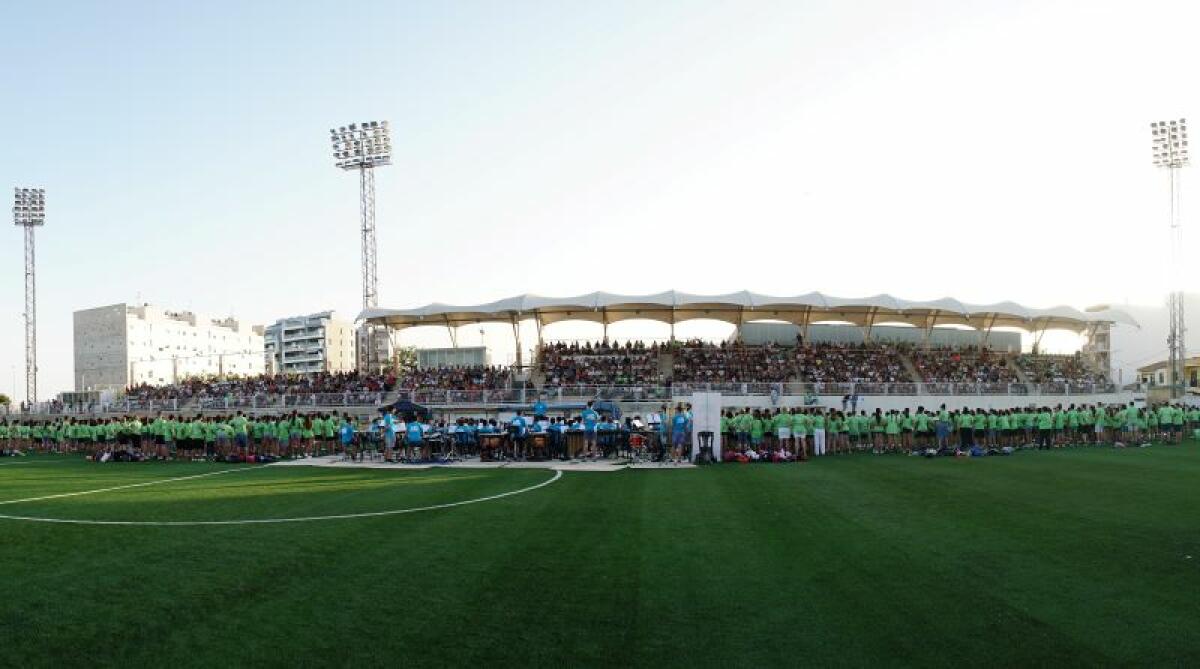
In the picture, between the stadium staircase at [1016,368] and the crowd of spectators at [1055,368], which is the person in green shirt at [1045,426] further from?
the stadium staircase at [1016,368]

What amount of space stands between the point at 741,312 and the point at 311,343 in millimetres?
132851

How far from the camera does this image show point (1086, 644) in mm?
5707

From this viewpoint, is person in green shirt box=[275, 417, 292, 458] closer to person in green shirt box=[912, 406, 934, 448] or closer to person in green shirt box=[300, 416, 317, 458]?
person in green shirt box=[300, 416, 317, 458]

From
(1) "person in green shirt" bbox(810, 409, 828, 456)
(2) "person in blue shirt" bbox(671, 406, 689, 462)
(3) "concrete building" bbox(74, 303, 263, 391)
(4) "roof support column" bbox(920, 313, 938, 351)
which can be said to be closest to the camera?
(2) "person in blue shirt" bbox(671, 406, 689, 462)

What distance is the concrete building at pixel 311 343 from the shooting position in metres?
160

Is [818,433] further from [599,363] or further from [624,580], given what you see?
[599,363]

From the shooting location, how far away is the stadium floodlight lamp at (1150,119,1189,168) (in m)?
48.1

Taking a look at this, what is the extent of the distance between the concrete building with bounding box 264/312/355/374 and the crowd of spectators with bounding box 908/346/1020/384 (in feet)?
434

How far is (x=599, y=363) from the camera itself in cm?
4569

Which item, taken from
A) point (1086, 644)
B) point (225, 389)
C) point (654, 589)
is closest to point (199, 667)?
point (654, 589)

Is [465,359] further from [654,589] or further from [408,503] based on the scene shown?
[654,589]

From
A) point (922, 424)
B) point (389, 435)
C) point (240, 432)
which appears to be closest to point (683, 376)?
point (922, 424)

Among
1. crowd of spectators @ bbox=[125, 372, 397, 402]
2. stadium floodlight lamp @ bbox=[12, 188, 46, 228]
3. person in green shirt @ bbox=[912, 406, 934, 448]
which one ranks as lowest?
person in green shirt @ bbox=[912, 406, 934, 448]

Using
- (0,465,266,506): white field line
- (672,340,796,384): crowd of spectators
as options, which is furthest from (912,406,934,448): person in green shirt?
(0,465,266,506): white field line
